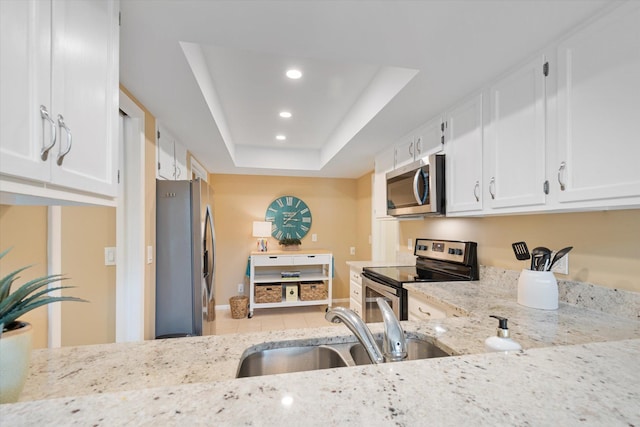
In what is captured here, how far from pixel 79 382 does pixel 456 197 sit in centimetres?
210

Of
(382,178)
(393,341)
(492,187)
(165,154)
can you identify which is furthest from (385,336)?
(382,178)

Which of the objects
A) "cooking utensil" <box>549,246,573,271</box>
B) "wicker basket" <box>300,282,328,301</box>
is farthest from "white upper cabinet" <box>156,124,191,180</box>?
"cooking utensil" <box>549,246,573,271</box>

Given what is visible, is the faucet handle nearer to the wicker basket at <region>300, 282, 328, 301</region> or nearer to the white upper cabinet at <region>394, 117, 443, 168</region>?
the white upper cabinet at <region>394, 117, 443, 168</region>

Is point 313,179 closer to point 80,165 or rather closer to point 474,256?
point 474,256

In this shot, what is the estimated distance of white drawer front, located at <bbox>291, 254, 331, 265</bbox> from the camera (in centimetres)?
422

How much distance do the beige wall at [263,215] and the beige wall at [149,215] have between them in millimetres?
2328

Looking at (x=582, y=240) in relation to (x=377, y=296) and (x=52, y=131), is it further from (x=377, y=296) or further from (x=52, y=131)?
(x=52, y=131)

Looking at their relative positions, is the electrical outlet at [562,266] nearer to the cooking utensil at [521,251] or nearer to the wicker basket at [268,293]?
the cooking utensil at [521,251]

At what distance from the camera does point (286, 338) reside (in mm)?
975

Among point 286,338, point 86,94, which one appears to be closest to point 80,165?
point 86,94

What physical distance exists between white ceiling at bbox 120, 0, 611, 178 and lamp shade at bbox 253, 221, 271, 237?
1.72 metres

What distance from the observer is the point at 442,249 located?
2.41 meters

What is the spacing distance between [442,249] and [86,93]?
7.90 ft

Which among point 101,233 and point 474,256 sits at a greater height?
point 101,233
